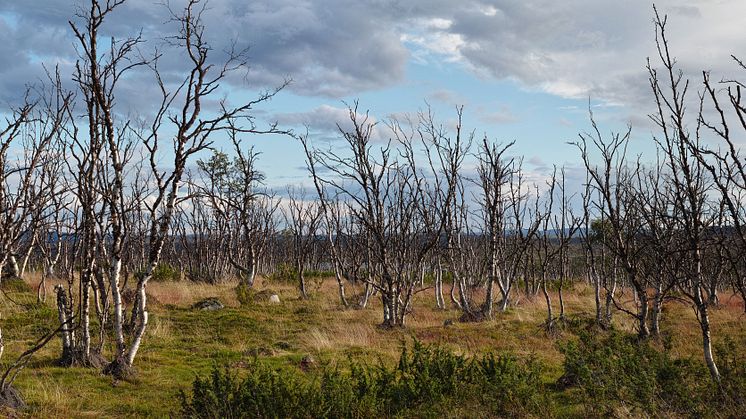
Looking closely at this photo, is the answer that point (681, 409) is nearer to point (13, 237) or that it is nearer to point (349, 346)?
point (349, 346)

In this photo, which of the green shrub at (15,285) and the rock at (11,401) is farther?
the green shrub at (15,285)

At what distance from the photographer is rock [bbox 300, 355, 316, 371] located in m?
→ 10.6

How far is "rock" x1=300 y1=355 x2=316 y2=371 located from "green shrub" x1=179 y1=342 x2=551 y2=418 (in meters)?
2.79

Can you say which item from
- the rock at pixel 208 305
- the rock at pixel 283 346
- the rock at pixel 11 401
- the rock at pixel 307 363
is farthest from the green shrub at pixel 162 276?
the rock at pixel 11 401

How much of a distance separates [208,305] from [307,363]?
8.34m

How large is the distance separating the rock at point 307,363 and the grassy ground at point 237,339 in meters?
0.18

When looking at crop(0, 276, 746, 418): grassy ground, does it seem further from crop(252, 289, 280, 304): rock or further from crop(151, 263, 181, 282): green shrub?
crop(151, 263, 181, 282): green shrub

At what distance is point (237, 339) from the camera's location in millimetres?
13602

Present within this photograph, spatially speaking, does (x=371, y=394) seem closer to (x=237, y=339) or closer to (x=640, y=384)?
(x=640, y=384)

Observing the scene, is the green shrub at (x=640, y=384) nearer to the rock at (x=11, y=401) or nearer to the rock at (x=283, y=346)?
the rock at (x=283, y=346)

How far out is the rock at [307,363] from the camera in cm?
1061

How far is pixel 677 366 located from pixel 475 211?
51.2ft

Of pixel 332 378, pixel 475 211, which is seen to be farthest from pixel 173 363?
pixel 475 211

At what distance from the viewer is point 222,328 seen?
48.9 ft
